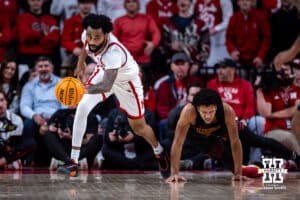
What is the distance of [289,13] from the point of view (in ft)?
42.5

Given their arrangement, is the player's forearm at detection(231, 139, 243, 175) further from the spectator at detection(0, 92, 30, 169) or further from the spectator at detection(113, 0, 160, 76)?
the spectator at detection(113, 0, 160, 76)

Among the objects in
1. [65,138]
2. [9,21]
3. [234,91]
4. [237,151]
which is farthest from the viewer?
[9,21]

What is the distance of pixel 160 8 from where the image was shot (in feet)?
42.8

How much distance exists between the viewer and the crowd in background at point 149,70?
1125cm

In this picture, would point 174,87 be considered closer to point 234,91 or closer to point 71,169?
point 234,91

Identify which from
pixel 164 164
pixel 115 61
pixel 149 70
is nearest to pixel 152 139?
pixel 164 164

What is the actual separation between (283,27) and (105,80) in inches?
202

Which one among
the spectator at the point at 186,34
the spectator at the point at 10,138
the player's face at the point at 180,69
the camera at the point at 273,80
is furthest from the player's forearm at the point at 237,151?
the spectator at the point at 186,34

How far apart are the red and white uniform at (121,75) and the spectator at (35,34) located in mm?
3315

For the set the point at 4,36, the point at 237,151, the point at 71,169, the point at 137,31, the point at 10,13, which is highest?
the point at 10,13

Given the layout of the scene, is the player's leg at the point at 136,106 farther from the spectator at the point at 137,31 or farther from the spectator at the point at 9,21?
the spectator at the point at 9,21

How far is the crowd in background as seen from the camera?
11.2 m

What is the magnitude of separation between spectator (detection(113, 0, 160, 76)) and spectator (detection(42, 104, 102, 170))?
1.57 metres

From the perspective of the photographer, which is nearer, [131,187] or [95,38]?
[131,187]
